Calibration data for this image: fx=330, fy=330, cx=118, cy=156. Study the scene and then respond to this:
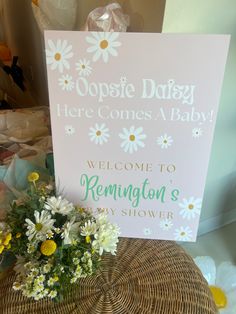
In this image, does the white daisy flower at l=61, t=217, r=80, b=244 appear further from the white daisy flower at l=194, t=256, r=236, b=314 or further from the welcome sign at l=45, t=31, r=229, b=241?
the white daisy flower at l=194, t=256, r=236, b=314

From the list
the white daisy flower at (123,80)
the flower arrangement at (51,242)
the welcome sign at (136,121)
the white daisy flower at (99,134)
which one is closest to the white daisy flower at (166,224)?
the welcome sign at (136,121)

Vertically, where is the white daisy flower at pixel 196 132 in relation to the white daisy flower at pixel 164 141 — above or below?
above

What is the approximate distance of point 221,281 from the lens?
1.34m

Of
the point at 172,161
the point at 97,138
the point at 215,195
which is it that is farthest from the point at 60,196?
the point at 215,195

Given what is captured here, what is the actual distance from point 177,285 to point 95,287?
202 millimetres

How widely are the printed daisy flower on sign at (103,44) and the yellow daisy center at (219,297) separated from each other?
102 cm

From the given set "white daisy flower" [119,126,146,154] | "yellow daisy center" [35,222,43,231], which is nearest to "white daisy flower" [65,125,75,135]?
"white daisy flower" [119,126,146,154]

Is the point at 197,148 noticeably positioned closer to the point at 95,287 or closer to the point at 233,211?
the point at 95,287

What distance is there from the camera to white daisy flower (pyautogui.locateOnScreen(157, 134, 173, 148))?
0.76 meters

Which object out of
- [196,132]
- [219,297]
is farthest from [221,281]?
[196,132]

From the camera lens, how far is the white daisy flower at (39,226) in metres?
0.70

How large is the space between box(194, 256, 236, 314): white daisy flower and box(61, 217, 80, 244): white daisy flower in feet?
2.58

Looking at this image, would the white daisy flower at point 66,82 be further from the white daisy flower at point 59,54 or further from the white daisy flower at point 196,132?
the white daisy flower at point 196,132

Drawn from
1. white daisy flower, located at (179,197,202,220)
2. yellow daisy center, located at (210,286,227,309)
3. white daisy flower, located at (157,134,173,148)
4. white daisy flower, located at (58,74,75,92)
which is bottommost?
yellow daisy center, located at (210,286,227,309)
